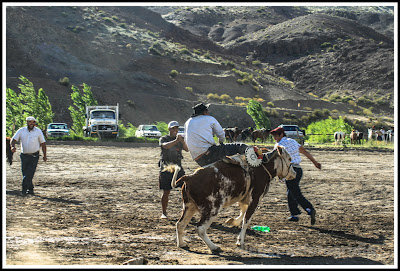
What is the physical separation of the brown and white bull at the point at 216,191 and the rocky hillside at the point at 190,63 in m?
66.3

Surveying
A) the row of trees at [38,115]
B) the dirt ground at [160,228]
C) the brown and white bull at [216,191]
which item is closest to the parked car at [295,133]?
the row of trees at [38,115]

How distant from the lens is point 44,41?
102 m

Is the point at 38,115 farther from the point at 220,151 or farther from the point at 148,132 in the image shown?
the point at 220,151

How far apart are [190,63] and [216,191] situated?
109 m

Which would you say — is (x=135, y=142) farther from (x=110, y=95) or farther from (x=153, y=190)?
(x=110, y=95)

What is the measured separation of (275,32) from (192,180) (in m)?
156

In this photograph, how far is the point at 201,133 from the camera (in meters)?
8.51

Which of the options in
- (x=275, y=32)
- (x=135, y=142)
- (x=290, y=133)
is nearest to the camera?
(x=135, y=142)

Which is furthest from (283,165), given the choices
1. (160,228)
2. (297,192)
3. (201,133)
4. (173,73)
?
(173,73)

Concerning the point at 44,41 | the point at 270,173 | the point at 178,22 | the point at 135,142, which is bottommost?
the point at 135,142

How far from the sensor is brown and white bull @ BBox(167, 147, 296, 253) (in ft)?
26.2

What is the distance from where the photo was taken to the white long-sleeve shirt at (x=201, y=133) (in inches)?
335

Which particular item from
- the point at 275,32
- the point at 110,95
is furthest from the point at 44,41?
the point at 275,32

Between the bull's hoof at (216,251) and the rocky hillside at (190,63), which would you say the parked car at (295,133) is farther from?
the bull's hoof at (216,251)
